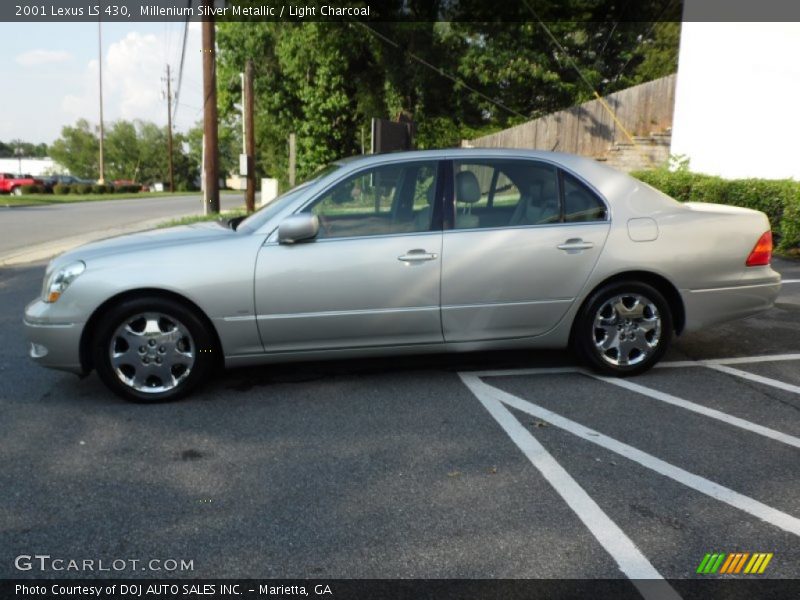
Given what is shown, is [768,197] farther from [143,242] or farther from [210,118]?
[210,118]

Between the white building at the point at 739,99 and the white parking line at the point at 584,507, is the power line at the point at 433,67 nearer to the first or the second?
the white building at the point at 739,99

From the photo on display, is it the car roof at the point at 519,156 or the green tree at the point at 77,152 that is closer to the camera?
the car roof at the point at 519,156

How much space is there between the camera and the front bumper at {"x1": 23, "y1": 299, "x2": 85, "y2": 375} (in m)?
4.56

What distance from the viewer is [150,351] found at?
4652mm

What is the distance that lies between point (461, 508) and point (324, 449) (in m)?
0.97

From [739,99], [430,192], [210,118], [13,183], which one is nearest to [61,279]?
[430,192]

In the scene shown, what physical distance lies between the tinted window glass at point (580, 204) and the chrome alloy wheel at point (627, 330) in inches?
23.5

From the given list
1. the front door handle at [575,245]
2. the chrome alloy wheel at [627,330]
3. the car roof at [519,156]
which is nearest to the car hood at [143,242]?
the car roof at [519,156]

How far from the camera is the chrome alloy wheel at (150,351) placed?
4625 mm

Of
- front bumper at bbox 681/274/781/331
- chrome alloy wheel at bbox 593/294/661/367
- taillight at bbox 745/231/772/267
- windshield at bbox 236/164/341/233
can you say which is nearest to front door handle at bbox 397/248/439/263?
windshield at bbox 236/164/341/233

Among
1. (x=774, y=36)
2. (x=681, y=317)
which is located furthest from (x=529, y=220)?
(x=774, y=36)

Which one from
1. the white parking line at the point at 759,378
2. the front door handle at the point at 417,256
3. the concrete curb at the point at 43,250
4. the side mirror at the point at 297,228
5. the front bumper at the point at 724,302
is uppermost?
the side mirror at the point at 297,228

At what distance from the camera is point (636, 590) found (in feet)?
8.71

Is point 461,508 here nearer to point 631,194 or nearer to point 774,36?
point 631,194
